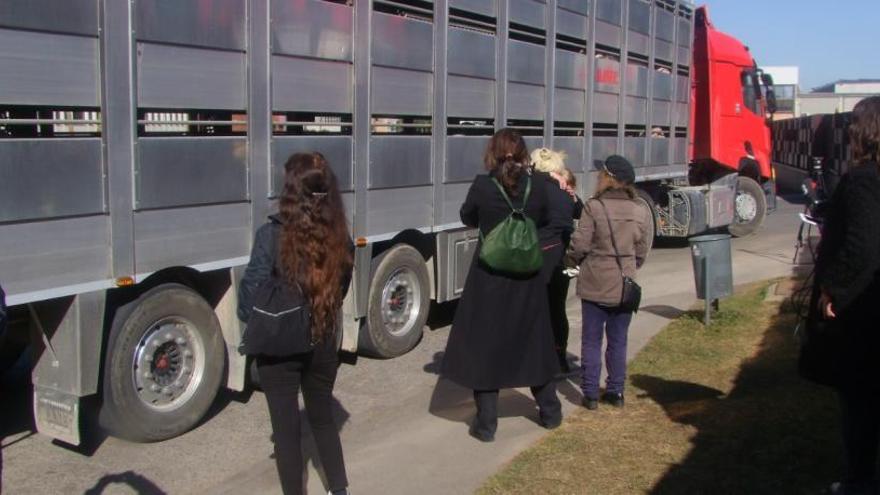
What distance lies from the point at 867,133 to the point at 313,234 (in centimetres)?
256

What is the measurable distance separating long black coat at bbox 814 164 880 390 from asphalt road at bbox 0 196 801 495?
6.52ft

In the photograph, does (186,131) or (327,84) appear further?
(327,84)

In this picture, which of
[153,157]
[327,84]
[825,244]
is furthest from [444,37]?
[825,244]

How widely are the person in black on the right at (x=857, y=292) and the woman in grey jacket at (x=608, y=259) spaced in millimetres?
1725

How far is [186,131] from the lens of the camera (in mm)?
5777

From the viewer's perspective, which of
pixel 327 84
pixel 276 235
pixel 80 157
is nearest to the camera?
pixel 276 235

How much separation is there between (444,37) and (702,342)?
3.52 metres

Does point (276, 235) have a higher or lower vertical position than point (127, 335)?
higher

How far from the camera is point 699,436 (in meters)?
5.48

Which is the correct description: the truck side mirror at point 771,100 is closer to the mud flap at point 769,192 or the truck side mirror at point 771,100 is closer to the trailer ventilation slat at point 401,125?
the mud flap at point 769,192

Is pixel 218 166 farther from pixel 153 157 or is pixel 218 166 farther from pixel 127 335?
pixel 127 335

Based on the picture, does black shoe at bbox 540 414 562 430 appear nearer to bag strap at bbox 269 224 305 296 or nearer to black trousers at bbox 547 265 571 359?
black trousers at bbox 547 265 571 359

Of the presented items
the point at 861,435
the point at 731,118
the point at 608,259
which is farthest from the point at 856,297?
the point at 731,118

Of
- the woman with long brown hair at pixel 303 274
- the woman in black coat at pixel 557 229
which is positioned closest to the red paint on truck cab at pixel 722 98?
the woman in black coat at pixel 557 229
